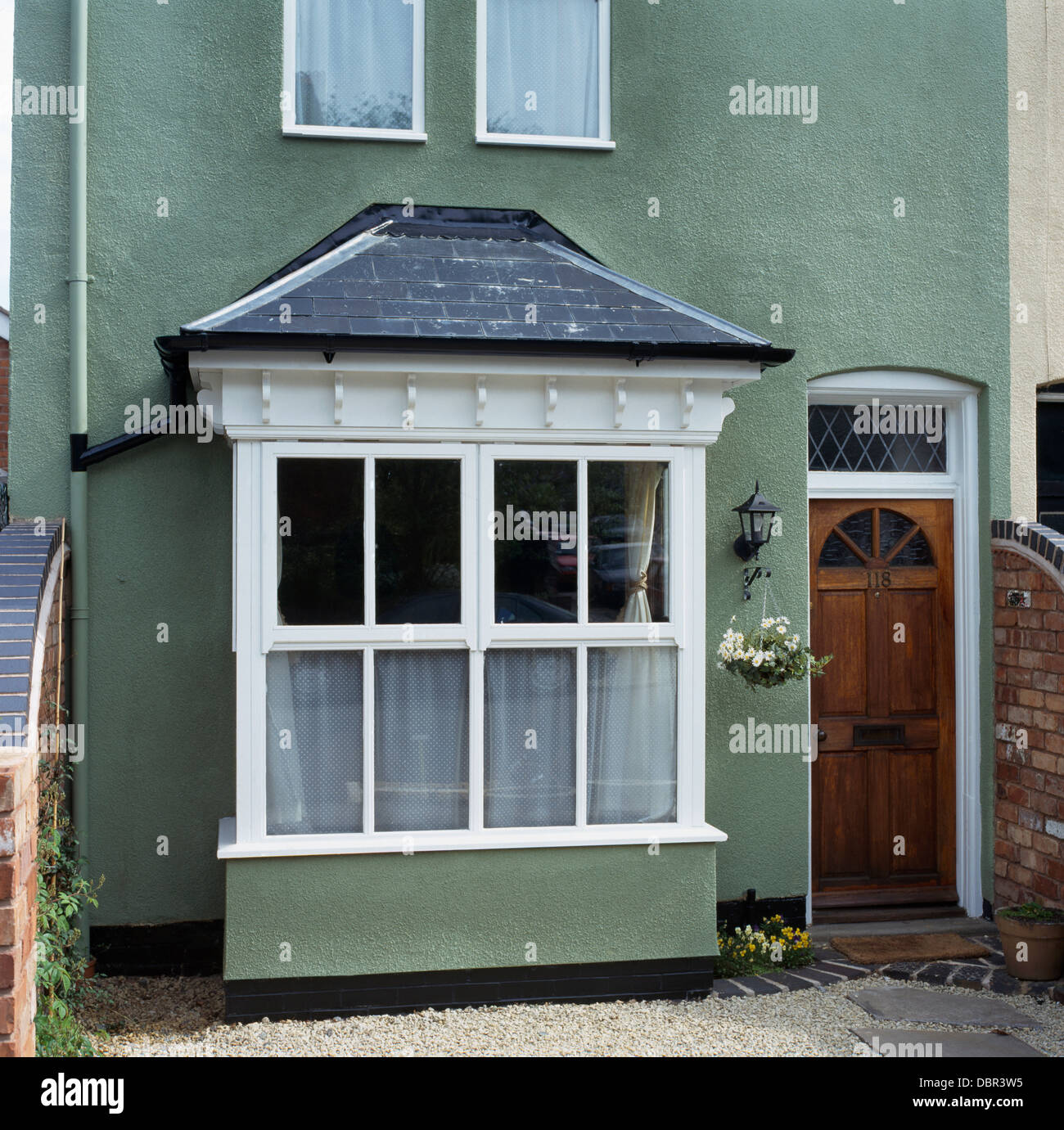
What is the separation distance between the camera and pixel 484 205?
5.96 metres

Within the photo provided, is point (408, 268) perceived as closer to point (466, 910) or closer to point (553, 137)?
A: point (553, 137)

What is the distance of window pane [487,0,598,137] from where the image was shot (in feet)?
19.8

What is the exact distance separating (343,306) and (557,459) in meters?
1.22

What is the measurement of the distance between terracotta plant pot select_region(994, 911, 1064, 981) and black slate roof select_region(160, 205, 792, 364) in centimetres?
314

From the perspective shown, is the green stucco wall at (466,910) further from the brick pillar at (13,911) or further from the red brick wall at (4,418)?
the red brick wall at (4,418)

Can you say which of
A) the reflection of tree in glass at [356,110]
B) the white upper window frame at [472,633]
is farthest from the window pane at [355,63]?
the white upper window frame at [472,633]

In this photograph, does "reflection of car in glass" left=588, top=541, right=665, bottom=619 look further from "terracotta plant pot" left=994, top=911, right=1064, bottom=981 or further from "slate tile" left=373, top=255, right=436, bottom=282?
"terracotta plant pot" left=994, top=911, right=1064, bottom=981

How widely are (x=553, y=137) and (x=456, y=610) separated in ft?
9.19

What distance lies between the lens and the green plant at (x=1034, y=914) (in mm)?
5531

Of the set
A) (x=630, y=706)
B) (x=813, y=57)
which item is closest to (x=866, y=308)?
(x=813, y=57)

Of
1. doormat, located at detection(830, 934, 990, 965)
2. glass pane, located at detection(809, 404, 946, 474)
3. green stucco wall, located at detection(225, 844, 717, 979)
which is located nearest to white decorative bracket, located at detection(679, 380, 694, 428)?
glass pane, located at detection(809, 404, 946, 474)

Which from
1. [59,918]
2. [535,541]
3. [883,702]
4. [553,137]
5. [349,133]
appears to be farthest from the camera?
[883,702]

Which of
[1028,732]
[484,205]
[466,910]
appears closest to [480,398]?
[484,205]

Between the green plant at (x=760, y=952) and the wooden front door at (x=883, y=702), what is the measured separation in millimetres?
605
